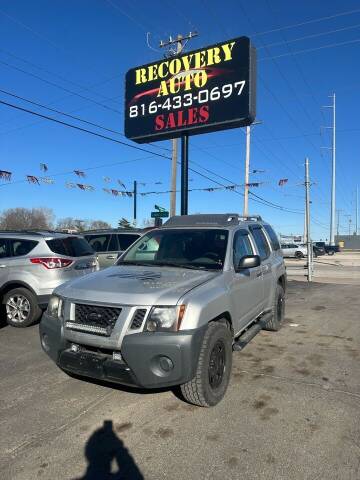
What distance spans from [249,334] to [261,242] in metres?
1.95

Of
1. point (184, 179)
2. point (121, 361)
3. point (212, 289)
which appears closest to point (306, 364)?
point (212, 289)

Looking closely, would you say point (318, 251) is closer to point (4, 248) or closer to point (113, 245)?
point (113, 245)

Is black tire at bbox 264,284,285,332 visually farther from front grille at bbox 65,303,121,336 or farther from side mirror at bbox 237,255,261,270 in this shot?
front grille at bbox 65,303,121,336

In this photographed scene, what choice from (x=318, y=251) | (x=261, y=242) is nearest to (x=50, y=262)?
(x=261, y=242)

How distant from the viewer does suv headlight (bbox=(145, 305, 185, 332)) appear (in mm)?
3693

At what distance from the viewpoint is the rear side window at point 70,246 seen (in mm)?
7695

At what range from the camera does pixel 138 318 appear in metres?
3.73

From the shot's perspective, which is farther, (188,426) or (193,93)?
(193,93)

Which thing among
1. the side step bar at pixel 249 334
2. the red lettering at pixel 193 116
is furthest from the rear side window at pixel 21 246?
the red lettering at pixel 193 116

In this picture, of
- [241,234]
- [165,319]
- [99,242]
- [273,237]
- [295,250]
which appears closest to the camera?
[165,319]

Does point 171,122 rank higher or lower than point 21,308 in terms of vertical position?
higher

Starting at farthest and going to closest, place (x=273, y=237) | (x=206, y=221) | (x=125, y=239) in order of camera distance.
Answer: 1. (x=125, y=239)
2. (x=273, y=237)
3. (x=206, y=221)

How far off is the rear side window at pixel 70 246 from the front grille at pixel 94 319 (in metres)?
3.84

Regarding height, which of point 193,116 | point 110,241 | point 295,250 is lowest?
point 295,250
